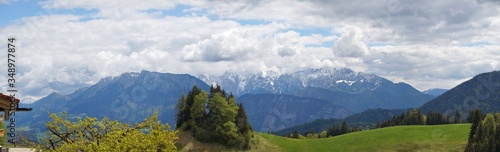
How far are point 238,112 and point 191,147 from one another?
19.2 metres

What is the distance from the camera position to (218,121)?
400ft

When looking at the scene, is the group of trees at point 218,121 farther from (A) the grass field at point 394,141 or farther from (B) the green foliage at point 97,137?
(B) the green foliage at point 97,137

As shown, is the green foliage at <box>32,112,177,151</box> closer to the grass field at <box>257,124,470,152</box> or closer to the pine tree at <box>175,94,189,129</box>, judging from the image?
the grass field at <box>257,124,470,152</box>

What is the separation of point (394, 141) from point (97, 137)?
375ft

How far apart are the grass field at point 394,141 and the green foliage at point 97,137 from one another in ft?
321

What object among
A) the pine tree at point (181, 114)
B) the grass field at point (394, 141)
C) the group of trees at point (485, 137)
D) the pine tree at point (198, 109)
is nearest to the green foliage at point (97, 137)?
the pine tree at point (198, 109)

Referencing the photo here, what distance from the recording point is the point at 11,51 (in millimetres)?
32625

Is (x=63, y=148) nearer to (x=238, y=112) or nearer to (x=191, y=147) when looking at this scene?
(x=191, y=147)

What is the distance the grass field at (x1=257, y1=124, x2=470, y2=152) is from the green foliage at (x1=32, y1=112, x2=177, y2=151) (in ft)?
321

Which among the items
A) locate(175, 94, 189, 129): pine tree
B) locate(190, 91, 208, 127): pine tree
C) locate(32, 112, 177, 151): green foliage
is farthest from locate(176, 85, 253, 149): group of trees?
locate(32, 112, 177, 151): green foliage

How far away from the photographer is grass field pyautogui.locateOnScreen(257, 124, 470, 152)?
415ft

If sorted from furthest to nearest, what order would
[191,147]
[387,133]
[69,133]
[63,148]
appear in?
1. [387,133]
2. [191,147]
3. [69,133]
4. [63,148]

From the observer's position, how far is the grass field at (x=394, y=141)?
4975 inches

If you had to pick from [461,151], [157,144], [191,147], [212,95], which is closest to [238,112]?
[212,95]
